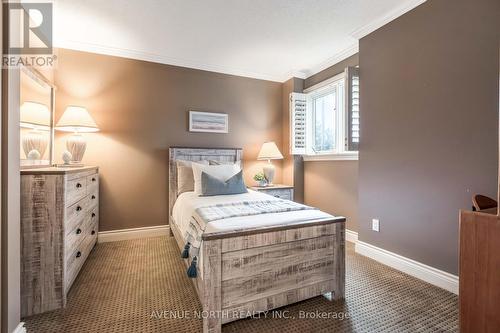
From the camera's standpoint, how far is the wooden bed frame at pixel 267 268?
1.37m

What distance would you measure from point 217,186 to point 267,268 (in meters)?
1.36

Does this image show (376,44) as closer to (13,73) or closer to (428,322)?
(428,322)

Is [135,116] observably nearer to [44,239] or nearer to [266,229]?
[44,239]

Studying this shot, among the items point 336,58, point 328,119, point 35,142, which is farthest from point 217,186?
point 336,58

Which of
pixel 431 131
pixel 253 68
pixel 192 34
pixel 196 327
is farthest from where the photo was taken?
pixel 253 68

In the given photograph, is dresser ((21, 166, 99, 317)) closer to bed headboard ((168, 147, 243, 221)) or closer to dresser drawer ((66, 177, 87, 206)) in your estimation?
dresser drawer ((66, 177, 87, 206))

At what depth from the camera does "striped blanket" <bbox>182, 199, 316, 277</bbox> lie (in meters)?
1.62

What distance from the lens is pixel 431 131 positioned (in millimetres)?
2002

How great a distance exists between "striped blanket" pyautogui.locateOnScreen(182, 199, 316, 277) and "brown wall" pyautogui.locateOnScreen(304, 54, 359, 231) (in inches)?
52.9

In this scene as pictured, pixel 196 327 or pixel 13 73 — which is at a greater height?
pixel 13 73

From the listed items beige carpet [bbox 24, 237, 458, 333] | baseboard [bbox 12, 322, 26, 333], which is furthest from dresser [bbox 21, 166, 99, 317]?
baseboard [bbox 12, 322, 26, 333]

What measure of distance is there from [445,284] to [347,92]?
Answer: 78.2 inches

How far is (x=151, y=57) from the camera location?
3189 millimetres

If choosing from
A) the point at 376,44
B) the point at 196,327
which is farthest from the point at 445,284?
the point at 376,44
